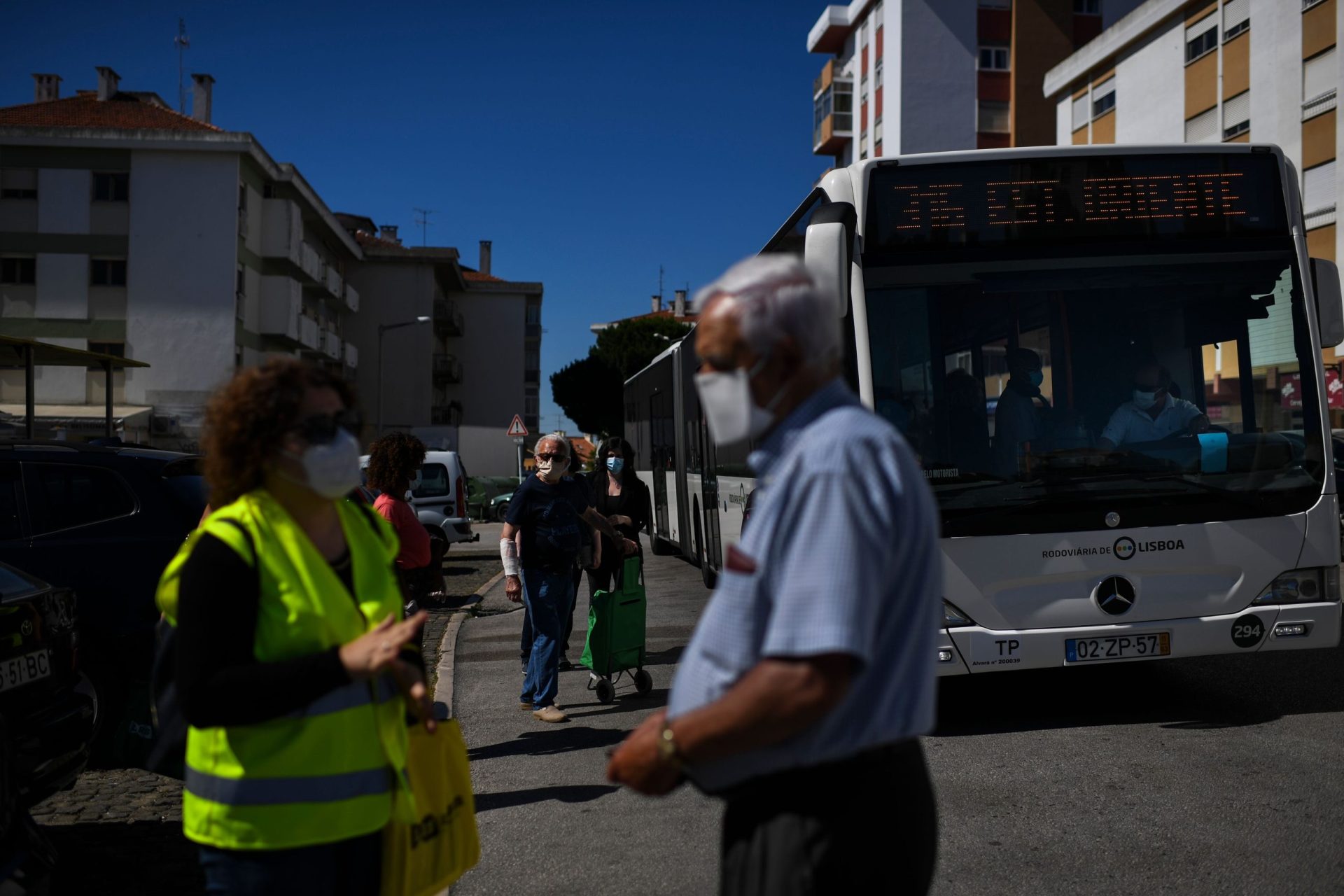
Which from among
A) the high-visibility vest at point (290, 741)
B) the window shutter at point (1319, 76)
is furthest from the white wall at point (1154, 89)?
the high-visibility vest at point (290, 741)

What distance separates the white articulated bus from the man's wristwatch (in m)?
5.04

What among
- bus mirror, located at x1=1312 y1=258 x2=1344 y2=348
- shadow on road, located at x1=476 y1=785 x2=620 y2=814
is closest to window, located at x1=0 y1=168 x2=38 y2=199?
shadow on road, located at x1=476 y1=785 x2=620 y2=814

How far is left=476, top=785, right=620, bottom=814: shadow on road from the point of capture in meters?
6.23

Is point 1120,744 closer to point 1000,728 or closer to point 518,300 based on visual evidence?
point 1000,728

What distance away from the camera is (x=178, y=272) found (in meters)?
44.1

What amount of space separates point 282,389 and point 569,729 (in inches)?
222

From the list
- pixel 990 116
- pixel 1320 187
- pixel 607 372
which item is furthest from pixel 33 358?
pixel 607 372

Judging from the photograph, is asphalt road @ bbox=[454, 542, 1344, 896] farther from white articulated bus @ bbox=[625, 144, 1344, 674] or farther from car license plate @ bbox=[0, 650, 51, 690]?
car license plate @ bbox=[0, 650, 51, 690]

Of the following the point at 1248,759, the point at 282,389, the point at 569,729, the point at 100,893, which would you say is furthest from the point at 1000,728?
the point at 282,389

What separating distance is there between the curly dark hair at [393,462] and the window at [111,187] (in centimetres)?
4098

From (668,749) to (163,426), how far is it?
44.6 meters

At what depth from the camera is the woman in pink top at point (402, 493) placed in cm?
708

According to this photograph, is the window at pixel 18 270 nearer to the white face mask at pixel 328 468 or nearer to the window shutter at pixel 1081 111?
the window shutter at pixel 1081 111

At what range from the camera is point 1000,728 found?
301 inches
